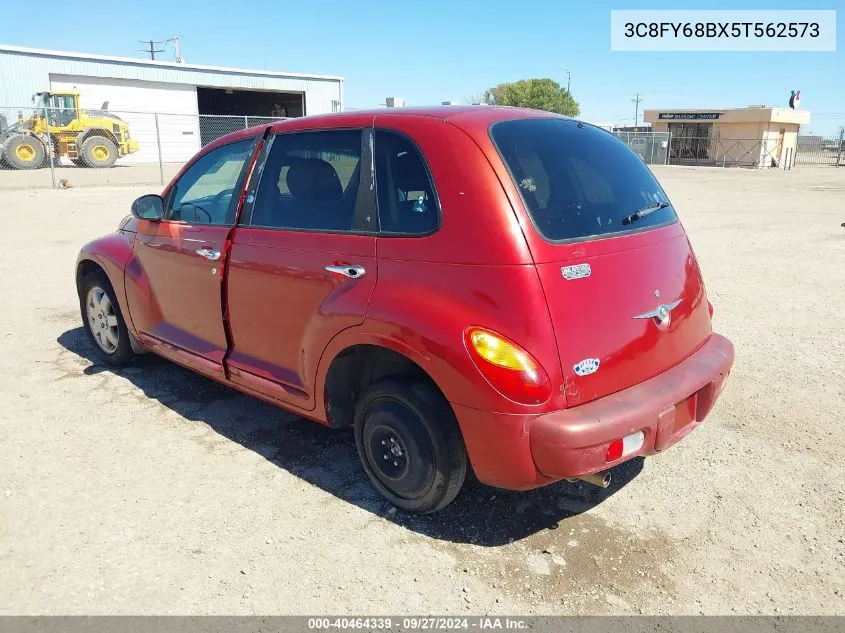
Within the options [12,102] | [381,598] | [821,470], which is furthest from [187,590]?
[12,102]

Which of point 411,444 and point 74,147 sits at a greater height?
point 74,147

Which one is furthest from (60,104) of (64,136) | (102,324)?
(102,324)

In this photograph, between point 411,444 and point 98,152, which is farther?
point 98,152

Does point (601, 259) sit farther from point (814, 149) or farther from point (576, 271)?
point (814, 149)

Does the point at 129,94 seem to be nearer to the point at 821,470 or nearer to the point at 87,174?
the point at 87,174

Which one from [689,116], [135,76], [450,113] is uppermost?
[135,76]

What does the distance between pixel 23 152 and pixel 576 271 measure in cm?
2684

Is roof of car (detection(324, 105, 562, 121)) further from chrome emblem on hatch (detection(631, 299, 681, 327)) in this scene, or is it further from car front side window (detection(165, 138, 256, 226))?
chrome emblem on hatch (detection(631, 299, 681, 327))

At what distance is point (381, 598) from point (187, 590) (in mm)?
792

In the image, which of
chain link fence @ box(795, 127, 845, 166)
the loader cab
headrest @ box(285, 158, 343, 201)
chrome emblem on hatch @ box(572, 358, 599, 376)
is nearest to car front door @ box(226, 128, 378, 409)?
headrest @ box(285, 158, 343, 201)

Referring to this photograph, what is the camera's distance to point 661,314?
2.89m

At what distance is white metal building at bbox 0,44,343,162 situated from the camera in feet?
98.6

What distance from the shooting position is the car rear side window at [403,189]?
112 inches

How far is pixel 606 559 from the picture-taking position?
9.20 feet
